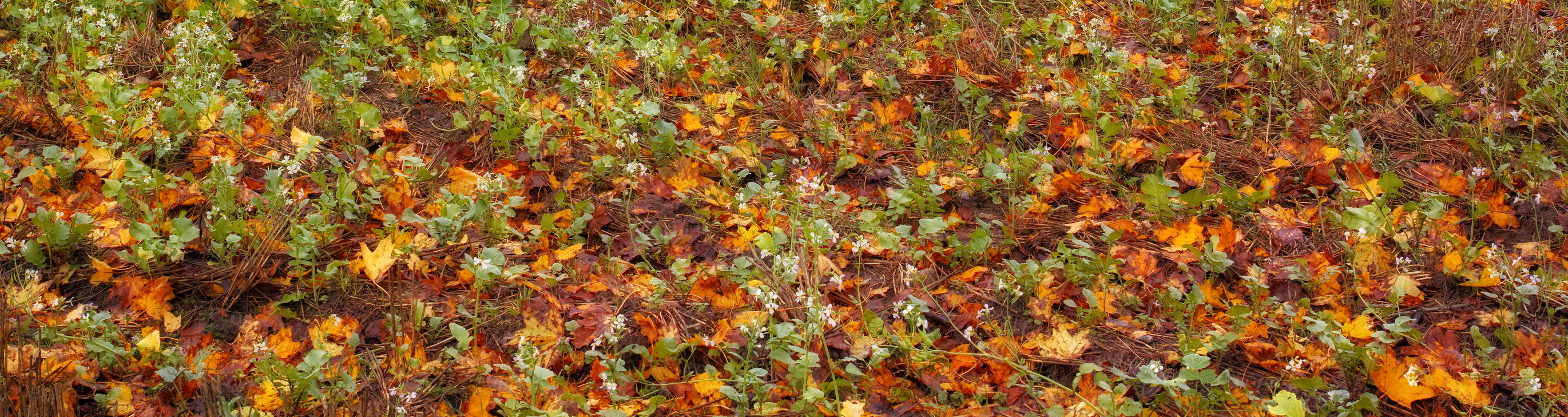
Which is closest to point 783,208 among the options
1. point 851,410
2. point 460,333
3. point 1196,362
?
point 851,410

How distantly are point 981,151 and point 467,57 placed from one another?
1.95 metres

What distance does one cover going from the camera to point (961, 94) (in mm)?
3537

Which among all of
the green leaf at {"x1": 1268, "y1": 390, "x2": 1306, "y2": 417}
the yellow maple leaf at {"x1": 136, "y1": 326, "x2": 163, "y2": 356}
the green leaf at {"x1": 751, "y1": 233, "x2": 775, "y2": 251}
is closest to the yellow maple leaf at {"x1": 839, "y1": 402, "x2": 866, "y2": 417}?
the green leaf at {"x1": 751, "y1": 233, "x2": 775, "y2": 251}

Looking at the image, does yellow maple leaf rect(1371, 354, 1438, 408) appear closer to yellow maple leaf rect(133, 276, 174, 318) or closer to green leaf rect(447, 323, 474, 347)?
green leaf rect(447, 323, 474, 347)

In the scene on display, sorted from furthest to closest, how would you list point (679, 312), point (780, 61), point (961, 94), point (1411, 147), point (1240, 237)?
point (780, 61) → point (961, 94) → point (1411, 147) → point (1240, 237) → point (679, 312)

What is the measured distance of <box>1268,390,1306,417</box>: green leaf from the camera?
2035 mm

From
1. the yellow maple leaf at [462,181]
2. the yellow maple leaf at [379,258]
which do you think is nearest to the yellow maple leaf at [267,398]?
the yellow maple leaf at [379,258]

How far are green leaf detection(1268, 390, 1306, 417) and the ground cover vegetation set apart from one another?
29 mm

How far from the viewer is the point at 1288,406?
6.71 ft

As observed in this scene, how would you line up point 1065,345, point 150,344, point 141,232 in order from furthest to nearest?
1. point 141,232
2. point 1065,345
3. point 150,344

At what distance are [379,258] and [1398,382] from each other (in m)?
2.51

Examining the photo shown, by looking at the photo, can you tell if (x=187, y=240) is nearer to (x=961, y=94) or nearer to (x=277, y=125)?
(x=277, y=125)

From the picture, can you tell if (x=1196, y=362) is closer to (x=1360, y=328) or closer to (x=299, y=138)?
(x=1360, y=328)

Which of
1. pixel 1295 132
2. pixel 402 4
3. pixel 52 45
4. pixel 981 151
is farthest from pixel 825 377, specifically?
pixel 52 45
